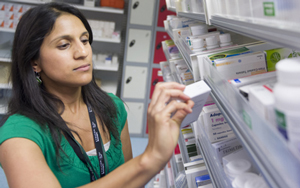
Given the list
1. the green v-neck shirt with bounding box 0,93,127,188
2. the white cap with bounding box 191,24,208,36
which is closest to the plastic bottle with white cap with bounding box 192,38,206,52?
the white cap with bounding box 191,24,208,36

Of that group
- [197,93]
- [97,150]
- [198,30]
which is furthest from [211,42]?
[97,150]

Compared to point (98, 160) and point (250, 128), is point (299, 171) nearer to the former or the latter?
point (250, 128)

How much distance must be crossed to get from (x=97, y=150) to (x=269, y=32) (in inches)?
38.5

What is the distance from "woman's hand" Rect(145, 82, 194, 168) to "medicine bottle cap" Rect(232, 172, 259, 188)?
0.69ft

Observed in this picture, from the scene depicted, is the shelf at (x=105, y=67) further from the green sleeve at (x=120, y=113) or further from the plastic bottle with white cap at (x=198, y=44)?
the plastic bottle with white cap at (x=198, y=44)

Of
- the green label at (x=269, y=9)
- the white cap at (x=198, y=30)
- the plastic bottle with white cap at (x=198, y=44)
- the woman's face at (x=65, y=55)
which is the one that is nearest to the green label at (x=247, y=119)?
the green label at (x=269, y=9)

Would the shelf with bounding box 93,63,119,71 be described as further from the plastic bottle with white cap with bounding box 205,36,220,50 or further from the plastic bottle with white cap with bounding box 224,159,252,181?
the plastic bottle with white cap with bounding box 224,159,252,181

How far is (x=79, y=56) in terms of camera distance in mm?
1160

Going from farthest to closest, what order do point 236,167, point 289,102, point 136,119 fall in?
point 136,119 → point 236,167 → point 289,102

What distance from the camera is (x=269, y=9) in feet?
1.86

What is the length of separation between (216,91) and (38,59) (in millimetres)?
823


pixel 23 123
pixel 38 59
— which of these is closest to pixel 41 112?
pixel 23 123

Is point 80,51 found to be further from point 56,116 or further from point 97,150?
point 97,150

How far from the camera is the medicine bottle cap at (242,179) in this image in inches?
29.7
